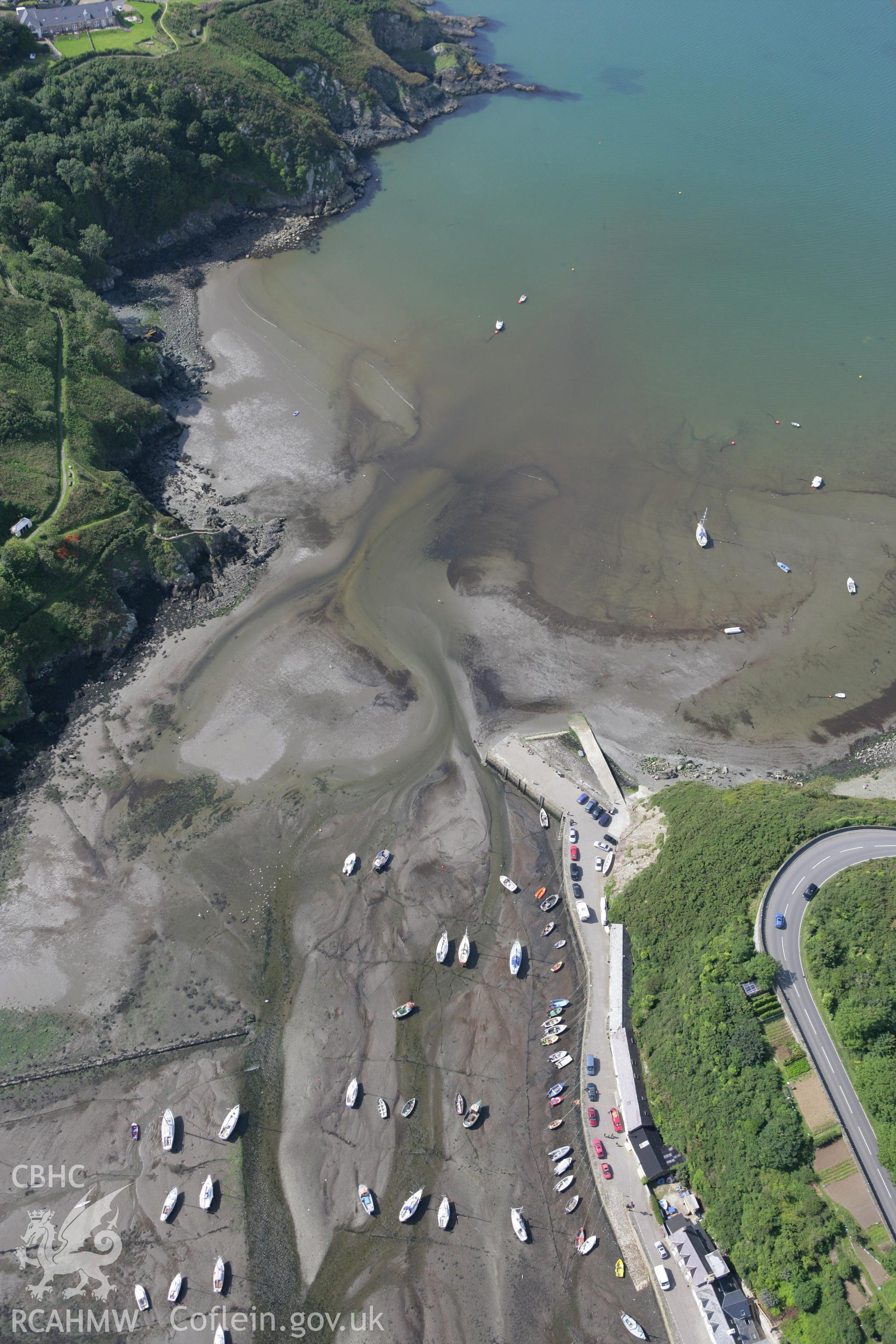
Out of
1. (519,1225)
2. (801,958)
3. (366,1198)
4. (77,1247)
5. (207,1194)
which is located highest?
(77,1247)

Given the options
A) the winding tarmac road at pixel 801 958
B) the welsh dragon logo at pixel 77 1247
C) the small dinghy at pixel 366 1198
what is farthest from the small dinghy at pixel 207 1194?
the winding tarmac road at pixel 801 958

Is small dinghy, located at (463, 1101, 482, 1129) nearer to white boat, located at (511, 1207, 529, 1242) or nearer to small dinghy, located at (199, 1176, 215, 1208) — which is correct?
white boat, located at (511, 1207, 529, 1242)

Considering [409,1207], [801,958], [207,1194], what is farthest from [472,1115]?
[801,958]

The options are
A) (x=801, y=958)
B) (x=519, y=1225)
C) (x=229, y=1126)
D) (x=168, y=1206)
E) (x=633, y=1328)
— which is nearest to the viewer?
(x=633, y=1328)

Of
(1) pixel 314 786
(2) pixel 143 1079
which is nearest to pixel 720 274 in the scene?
(1) pixel 314 786

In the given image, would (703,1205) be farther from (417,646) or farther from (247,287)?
(247,287)

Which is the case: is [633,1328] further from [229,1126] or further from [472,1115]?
[229,1126]
